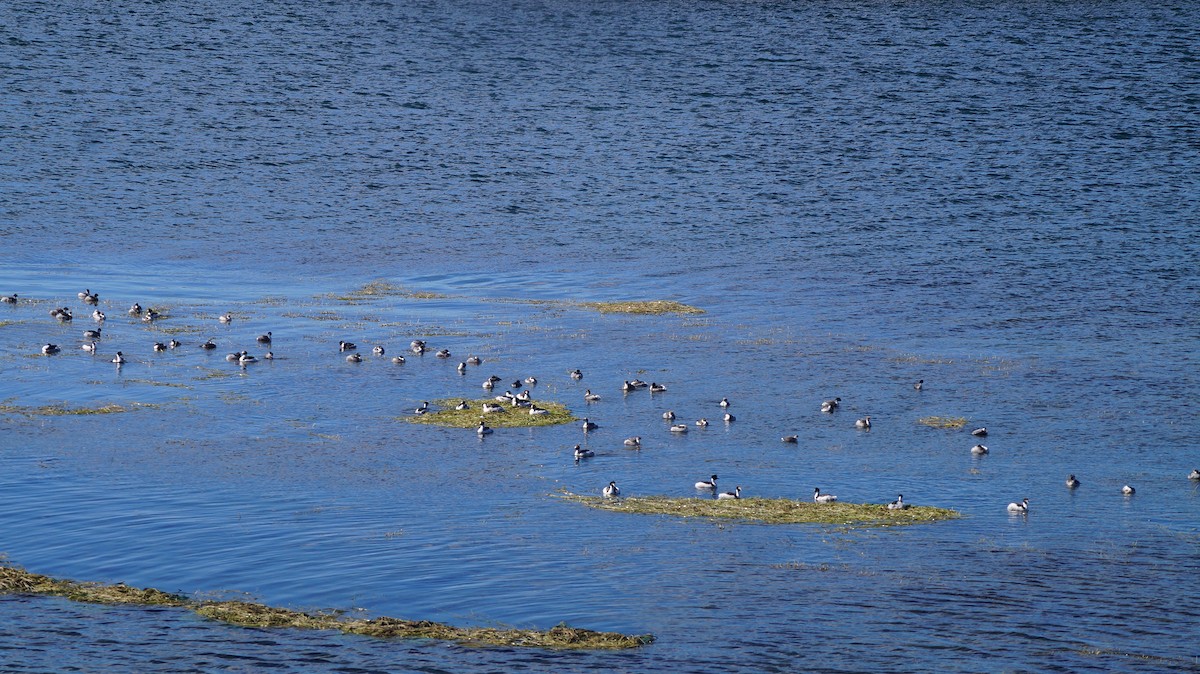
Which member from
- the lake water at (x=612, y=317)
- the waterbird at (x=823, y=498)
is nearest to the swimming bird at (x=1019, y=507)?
the lake water at (x=612, y=317)

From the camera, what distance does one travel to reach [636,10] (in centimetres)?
10306

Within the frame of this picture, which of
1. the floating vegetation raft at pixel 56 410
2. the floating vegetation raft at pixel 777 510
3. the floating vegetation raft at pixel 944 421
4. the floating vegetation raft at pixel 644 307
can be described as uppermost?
the floating vegetation raft at pixel 644 307

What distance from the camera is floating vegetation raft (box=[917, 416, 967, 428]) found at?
35.7m

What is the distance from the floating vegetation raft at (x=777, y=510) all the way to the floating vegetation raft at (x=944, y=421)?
6.93 meters

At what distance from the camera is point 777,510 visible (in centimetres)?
2867

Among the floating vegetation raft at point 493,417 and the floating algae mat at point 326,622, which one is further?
the floating vegetation raft at point 493,417

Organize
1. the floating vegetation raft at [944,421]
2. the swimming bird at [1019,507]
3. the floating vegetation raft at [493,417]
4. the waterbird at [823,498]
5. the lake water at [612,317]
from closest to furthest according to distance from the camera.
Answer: the lake water at [612,317]
the swimming bird at [1019,507]
the waterbird at [823,498]
the floating vegetation raft at [944,421]
the floating vegetation raft at [493,417]

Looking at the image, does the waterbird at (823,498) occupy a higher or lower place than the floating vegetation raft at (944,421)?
lower

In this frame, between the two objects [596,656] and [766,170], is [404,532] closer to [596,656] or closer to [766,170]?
[596,656]

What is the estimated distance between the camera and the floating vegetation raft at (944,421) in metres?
35.7

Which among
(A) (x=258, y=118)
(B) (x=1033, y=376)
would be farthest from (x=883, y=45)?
(B) (x=1033, y=376)

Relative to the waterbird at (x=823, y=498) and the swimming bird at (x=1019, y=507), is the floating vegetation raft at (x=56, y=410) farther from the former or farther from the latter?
the swimming bird at (x=1019, y=507)

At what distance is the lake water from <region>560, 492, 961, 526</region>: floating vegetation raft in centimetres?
56

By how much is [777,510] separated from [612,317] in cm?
2089
